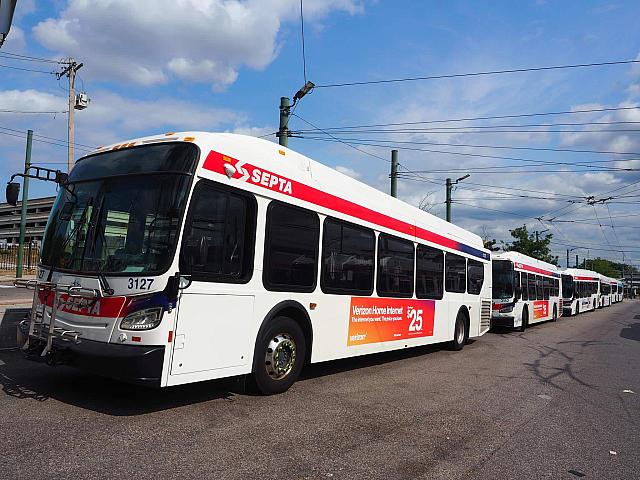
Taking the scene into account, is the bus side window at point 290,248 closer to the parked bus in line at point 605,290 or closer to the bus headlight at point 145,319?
the bus headlight at point 145,319

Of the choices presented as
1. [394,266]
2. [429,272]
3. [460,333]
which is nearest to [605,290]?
[460,333]

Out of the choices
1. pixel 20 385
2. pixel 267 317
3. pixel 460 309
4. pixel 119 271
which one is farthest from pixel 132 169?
pixel 460 309

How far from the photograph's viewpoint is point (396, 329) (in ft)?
31.8

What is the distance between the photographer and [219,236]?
18.8 feet

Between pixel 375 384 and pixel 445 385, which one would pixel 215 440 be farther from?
pixel 445 385

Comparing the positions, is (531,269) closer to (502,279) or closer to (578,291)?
(502,279)

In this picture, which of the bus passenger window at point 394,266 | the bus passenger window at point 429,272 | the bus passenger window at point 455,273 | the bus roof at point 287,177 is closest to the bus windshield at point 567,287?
the bus passenger window at point 455,273

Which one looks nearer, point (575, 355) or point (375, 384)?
point (375, 384)

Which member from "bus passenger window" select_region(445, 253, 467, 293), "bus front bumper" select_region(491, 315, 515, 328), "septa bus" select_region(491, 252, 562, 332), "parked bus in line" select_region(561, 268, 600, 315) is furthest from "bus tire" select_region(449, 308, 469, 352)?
"parked bus in line" select_region(561, 268, 600, 315)

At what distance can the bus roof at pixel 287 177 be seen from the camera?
581cm

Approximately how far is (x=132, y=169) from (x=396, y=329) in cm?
581

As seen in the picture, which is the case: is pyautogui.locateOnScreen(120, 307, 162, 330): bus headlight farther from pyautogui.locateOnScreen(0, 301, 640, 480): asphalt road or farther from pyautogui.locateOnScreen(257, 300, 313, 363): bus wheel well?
pyautogui.locateOnScreen(257, 300, 313, 363): bus wheel well

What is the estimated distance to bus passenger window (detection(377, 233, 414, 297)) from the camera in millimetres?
9203

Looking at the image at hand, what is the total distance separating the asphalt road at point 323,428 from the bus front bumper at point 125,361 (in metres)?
0.47
